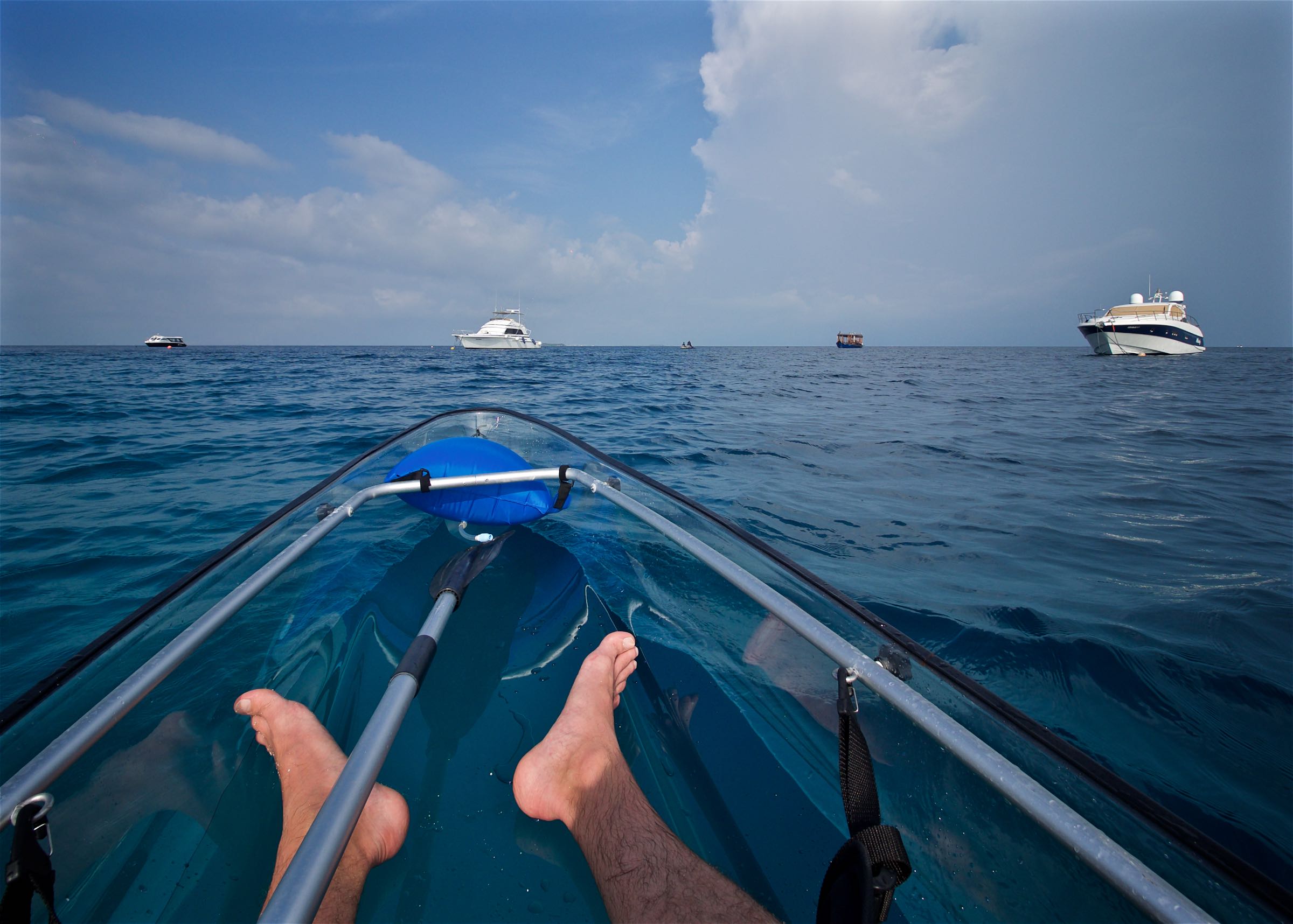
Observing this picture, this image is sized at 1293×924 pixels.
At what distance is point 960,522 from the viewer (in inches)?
159

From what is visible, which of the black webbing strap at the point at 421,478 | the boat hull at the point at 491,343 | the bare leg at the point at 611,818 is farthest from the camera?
the boat hull at the point at 491,343

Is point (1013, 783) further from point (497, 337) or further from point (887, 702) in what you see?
point (497, 337)

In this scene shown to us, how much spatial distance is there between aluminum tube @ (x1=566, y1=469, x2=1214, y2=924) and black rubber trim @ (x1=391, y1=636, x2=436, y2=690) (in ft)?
3.24

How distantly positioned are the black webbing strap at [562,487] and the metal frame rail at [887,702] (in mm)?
1133

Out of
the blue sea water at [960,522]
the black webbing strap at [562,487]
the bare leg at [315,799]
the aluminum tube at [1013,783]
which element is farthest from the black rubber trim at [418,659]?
the blue sea water at [960,522]

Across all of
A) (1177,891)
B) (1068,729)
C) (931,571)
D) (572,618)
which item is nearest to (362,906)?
(572,618)

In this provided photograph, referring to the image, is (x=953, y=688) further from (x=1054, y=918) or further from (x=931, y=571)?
(x=931, y=571)

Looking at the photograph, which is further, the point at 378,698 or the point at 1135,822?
the point at 378,698

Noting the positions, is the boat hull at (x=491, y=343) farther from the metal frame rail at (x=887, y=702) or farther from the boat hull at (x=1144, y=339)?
the metal frame rail at (x=887, y=702)

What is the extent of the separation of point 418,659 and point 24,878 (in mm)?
702

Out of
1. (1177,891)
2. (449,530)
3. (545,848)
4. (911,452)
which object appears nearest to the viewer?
(1177,891)

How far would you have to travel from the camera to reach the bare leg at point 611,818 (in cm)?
107

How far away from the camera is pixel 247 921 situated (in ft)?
3.67

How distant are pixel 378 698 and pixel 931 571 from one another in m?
3.13
